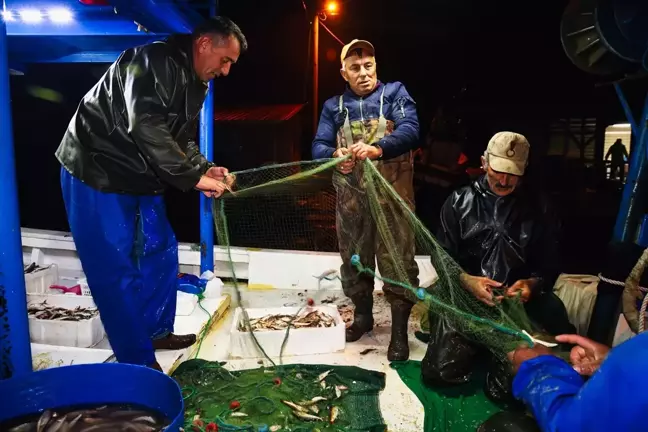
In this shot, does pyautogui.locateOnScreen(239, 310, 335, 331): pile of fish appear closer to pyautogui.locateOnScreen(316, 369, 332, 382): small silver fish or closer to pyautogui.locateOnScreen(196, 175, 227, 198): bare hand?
pyautogui.locateOnScreen(316, 369, 332, 382): small silver fish

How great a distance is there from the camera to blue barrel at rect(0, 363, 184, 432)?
245cm

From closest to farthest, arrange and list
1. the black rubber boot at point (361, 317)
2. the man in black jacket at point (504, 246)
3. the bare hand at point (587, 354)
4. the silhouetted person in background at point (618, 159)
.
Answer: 1. the bare hand at point (587, 354)
2. the man in black jacket at point (504, 246)
3. the black rubber boot at point (361, 317)
4. the silhouetted person in background at point (618, 159)

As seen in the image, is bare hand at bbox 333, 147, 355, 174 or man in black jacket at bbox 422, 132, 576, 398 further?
bare hand at bbox 333, 147, 355, 174

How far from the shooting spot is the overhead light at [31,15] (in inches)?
187

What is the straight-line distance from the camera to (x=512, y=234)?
12.8ft

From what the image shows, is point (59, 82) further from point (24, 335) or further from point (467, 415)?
point (467, 415)

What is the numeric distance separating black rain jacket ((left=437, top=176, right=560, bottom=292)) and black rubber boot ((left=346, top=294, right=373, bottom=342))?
3.94ft

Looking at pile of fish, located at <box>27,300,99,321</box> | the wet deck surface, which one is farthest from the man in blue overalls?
pile of fish, located at <box>27,300,99,321</box>

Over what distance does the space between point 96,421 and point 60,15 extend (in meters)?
4.19

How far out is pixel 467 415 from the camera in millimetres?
3436

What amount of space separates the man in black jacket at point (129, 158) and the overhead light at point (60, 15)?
6.81ft

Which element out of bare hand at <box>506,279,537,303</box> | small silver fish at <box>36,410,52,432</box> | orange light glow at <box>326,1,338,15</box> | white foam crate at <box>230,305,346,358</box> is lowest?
white foam crate at <box>230,305,346,358</box>

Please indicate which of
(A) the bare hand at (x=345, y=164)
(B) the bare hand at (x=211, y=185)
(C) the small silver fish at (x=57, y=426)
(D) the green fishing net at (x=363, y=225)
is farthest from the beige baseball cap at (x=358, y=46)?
(C) the small silver fish at (x=57, y=426)

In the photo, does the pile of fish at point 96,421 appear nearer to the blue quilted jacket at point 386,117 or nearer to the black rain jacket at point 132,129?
the black rain jacket at point 132,129
